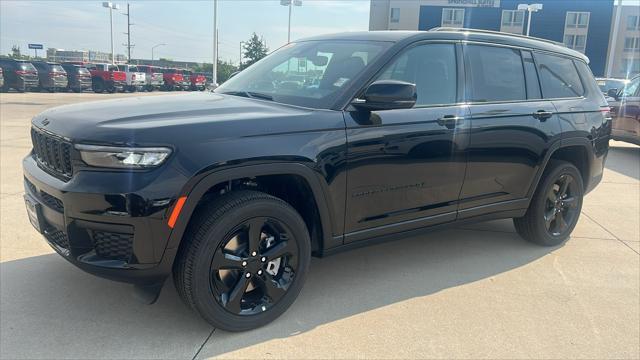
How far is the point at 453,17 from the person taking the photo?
2436 inches

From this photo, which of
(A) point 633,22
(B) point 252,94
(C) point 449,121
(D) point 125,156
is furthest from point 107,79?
(A) point 633,22

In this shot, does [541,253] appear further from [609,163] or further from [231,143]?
[609,163]

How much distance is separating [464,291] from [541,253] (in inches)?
51.5

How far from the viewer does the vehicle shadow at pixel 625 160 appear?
938 cm

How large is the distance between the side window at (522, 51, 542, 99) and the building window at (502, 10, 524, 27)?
61.2 meters

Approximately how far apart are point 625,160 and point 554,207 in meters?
7.17

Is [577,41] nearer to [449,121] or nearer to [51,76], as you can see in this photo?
[51,76]

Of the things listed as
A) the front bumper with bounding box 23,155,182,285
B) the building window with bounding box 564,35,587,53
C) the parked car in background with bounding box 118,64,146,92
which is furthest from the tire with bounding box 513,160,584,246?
the building window with bounding box 564,35,587,53

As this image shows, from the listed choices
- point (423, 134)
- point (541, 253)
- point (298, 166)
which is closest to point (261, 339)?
point (298, 166)

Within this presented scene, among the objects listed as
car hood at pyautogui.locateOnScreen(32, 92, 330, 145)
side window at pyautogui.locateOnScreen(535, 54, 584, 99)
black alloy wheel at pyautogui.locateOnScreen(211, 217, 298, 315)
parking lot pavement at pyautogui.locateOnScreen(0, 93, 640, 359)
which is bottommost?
parking lot pavement at pyautogui.locateOnScreen(0, 93, 640, 359)

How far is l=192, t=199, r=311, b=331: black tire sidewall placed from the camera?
2883 millimetres

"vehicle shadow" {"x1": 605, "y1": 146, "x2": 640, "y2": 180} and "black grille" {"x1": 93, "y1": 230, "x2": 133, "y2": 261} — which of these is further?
"vehicle shadow" {"x1": 605, "y1": 146, "x2": 640, "y2": 180}

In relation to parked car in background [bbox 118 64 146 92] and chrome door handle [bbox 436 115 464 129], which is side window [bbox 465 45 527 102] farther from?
parked car in background [bbox 118 64 146 92]

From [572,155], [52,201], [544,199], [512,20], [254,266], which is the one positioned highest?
[512,20]
